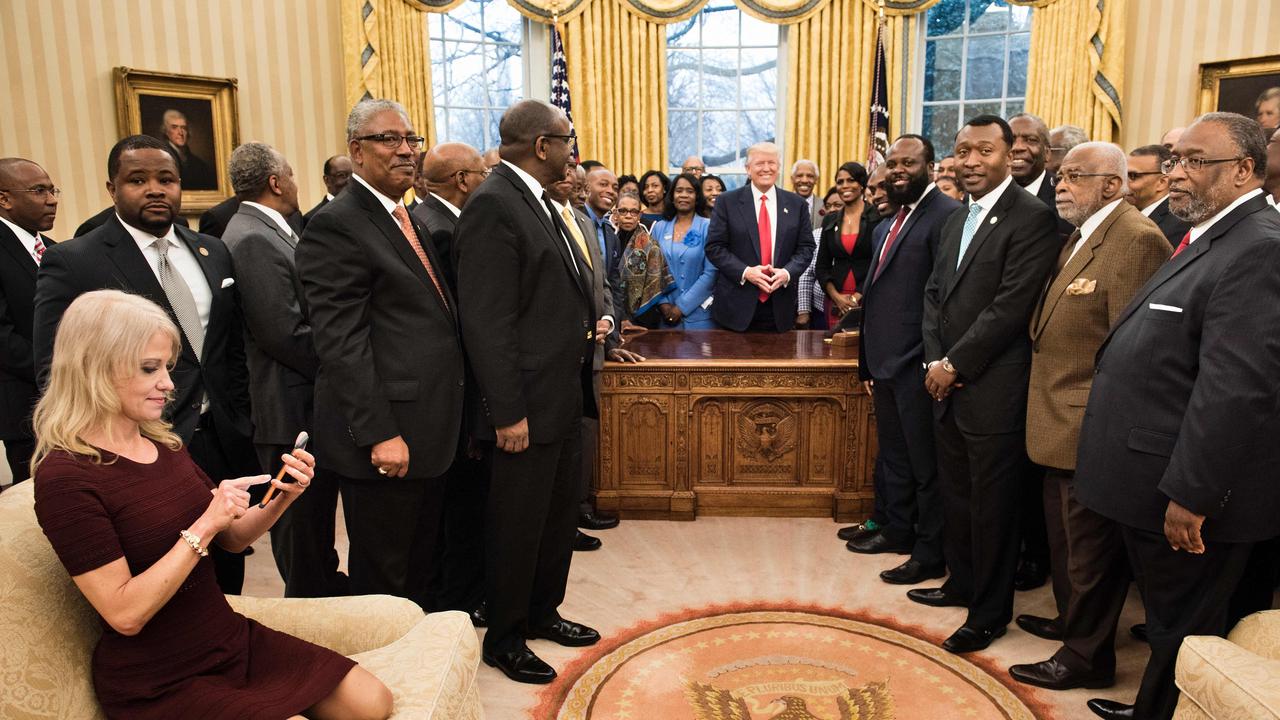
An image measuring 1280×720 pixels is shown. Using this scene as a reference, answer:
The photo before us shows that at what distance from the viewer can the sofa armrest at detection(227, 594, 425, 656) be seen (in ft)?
6.88

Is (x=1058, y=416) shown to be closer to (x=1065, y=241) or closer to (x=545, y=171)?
(x=1065, y=241)

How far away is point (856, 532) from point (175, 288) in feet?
10.5

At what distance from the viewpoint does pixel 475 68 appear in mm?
8281

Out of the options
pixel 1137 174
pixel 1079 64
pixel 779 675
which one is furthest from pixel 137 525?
pixel 1079 64

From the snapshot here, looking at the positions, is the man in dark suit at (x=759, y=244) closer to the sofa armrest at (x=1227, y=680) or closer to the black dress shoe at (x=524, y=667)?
the black dress shoe at (x=524, y=667)

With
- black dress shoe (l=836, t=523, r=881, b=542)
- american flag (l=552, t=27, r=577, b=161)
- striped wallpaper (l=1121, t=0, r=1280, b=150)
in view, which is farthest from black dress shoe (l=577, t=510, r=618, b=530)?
striped wallpaper (l=1121, t=0, r=1280, b=150)

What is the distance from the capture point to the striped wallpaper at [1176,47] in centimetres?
674

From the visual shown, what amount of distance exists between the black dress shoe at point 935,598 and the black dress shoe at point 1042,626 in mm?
254

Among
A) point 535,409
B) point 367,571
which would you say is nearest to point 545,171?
point 535,409

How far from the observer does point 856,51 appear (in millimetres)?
7902

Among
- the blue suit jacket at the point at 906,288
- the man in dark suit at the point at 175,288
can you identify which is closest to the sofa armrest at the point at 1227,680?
the blue suit jacket at the point at 906,288

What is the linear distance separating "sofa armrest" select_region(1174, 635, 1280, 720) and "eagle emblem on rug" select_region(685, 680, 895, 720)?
0.98 m

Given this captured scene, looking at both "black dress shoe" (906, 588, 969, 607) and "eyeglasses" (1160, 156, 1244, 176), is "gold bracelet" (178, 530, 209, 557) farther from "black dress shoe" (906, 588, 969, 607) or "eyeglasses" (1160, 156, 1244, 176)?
"black dress shoe" (906, 588, 969, 607)

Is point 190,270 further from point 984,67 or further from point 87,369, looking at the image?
point 984,67
